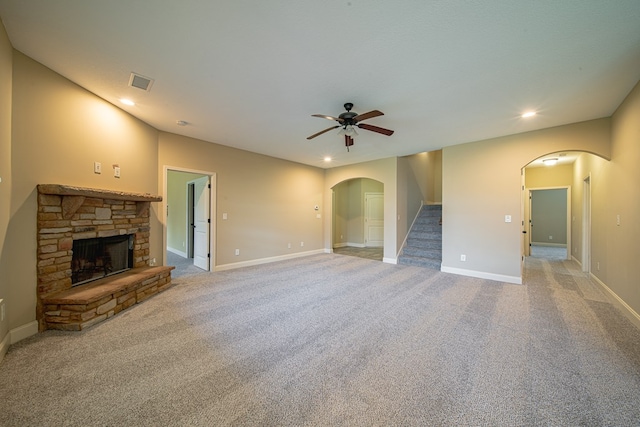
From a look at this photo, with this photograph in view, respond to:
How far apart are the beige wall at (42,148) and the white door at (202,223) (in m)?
1.71

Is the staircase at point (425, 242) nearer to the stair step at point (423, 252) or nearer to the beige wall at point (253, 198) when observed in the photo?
the stair step at point (423, 252)

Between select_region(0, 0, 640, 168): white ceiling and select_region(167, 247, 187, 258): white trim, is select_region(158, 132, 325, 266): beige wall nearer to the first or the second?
select_region(0, 0, 640, 168): white ceiling

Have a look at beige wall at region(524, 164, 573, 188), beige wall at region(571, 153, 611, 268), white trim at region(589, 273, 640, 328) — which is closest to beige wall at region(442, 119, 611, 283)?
beige wall at region(571, 153, 611, 268)

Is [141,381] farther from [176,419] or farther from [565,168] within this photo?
[565,168]

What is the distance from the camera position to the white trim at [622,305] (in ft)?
8.58

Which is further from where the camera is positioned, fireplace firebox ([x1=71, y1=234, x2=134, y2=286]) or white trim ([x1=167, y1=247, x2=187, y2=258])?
white trim ([x1=167, y1=247, x2=187, y2=258])

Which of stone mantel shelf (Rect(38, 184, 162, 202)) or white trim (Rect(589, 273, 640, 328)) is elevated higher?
stone mantel shelf (Rect(38, 184, 162, 202))

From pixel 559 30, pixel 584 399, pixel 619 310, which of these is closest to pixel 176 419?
pixel 584 399

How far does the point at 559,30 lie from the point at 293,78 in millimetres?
A: 2295

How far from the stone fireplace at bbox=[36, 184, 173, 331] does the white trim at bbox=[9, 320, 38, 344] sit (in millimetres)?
48

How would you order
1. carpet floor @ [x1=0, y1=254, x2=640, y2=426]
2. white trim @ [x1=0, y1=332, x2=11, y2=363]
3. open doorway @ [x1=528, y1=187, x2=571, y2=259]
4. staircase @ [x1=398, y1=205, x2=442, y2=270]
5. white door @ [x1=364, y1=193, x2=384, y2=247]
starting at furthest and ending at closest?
open doorway @ [x1=528, y1=187, x2=571, y2=259], white door @ [x1=364, y1=193, x2=384, y2=247], staircase @ [x1=398, y1=205, x2=442, y2=270], white trim @ [x1=0, y1=332, x2=11, y2=363], carpet floor @ [x1=0, y1=254, x2=640, y2=426]

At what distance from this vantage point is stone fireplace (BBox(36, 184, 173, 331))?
2.45 meters

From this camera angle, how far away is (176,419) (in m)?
1.40

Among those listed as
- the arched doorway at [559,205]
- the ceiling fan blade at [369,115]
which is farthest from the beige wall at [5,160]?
the arched doorway at [559,205]
